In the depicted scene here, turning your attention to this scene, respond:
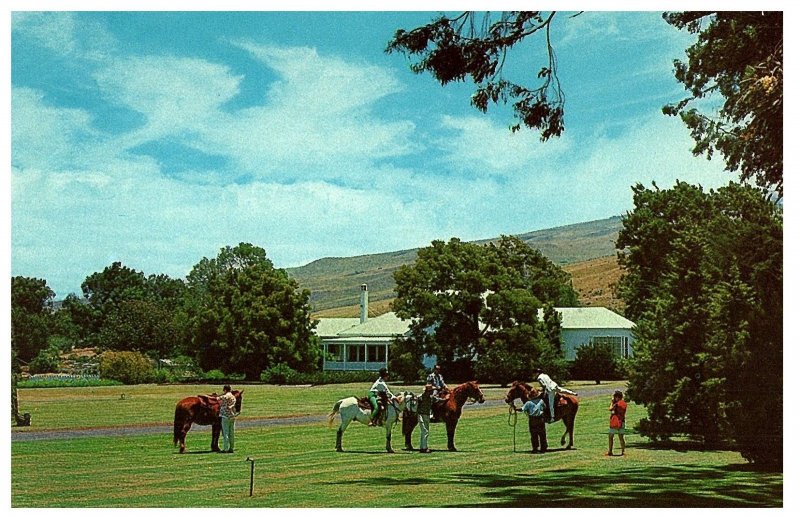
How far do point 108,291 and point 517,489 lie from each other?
24.7 ft

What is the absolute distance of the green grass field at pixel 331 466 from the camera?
15.4m

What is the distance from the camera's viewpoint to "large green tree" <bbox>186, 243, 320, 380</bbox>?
61.7ft

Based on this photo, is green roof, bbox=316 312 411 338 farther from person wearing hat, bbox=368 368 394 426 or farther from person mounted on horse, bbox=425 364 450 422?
person mounted on horse, bbox=425 364 450 422

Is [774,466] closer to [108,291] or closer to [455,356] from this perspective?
[455,356]

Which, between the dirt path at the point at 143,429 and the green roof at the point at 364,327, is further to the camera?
the green roof at the point at 364,327

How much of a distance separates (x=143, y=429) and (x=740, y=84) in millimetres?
11335

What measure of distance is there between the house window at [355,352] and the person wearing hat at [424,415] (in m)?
2.02

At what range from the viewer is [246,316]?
19.7 m

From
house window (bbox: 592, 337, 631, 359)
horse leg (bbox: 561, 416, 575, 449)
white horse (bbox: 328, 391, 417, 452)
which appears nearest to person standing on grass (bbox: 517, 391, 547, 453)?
horse leg (bbox: 561, 416, 575, 449)

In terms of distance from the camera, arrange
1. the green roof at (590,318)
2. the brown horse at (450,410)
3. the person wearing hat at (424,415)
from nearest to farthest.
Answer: the person wearing hat at (424,415)
the brown horse at (450,410)
the green roof at (590,318)

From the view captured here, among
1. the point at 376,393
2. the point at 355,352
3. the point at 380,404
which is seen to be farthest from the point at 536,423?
the point at 355,352

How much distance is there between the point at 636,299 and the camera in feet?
80.7

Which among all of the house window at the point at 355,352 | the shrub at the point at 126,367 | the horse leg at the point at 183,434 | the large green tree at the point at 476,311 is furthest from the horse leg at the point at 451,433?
the shrub at the point at 126,367

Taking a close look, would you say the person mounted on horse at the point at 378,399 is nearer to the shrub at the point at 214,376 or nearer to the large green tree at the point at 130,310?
the shrub at the point at 214,376
